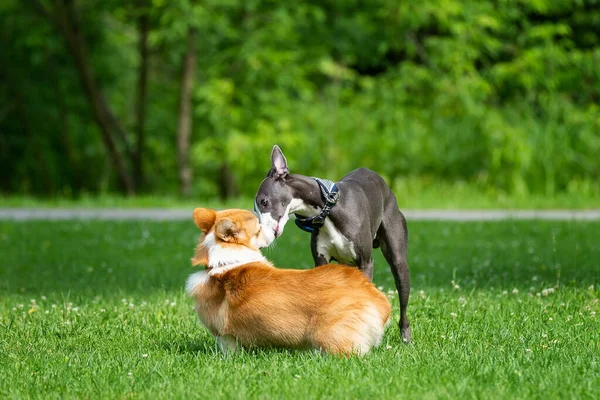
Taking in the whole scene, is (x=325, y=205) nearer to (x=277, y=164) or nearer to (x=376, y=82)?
(x=277, y=164)

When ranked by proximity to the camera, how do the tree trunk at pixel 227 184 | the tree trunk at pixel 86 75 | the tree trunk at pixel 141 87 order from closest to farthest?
the tree trunk at pixel 86 75 → the tree trunk at pixel 141 87 → the tree trunk at pixel 227 184

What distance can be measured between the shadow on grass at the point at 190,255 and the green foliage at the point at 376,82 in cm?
575

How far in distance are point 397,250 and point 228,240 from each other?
129 centimetres

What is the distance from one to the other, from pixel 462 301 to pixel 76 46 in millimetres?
15772

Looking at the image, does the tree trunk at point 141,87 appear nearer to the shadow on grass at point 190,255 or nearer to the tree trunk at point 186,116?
the tree trunk at point 186,116

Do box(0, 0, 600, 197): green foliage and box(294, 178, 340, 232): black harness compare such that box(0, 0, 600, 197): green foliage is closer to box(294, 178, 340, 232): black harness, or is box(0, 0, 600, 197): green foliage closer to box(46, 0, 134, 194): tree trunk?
box(46, 0, 134, 194): tree trunk

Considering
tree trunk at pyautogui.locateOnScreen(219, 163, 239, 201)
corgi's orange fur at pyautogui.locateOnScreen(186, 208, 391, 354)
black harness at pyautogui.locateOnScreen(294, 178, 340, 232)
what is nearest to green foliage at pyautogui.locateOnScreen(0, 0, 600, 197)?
tree trunk at pyautogui.locateOnScreen(219, 163, 239, 201)

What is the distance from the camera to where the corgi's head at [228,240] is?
5734 mm

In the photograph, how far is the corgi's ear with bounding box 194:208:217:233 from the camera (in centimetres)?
584

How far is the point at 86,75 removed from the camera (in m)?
21.1

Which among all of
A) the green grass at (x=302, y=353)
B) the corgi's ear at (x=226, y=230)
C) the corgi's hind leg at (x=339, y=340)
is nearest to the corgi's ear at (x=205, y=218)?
the corgi's ear at (x=226, y=230)

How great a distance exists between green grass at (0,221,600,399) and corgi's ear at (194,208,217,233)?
2.73 ft

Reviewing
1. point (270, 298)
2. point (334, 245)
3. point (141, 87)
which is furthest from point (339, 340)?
point (141, 87)

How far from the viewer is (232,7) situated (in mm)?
21000
